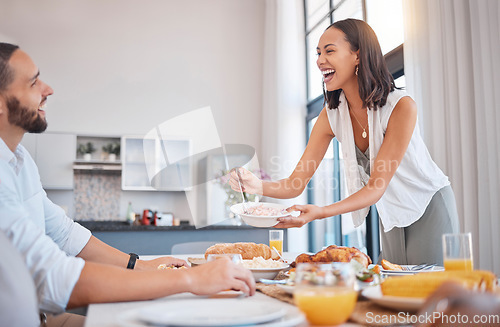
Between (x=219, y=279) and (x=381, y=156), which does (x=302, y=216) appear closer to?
(x=381, y=156)

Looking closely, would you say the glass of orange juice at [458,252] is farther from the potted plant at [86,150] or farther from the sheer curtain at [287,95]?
the potted plant at [86,150]

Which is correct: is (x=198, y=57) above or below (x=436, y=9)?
above

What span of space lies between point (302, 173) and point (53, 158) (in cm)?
366

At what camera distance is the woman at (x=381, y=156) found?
161cm

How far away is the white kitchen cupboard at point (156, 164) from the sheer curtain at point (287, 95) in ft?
3.26

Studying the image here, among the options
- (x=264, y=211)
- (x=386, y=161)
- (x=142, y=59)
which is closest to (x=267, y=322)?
(x=264, y=211)

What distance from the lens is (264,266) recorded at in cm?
117

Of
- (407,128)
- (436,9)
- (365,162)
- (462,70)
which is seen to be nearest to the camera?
(407,128)

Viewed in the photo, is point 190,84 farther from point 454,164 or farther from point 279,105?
point 454,164

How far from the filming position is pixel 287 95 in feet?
17.2

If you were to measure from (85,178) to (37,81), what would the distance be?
4.27 meters

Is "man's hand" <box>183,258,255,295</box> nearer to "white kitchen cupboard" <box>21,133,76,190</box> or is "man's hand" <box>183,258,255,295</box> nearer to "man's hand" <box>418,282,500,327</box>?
"man's hand" <box>418,282,500,327</box>

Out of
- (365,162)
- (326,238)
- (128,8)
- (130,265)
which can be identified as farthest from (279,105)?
(130,265)

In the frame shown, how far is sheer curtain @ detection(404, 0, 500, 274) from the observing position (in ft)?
6.81
